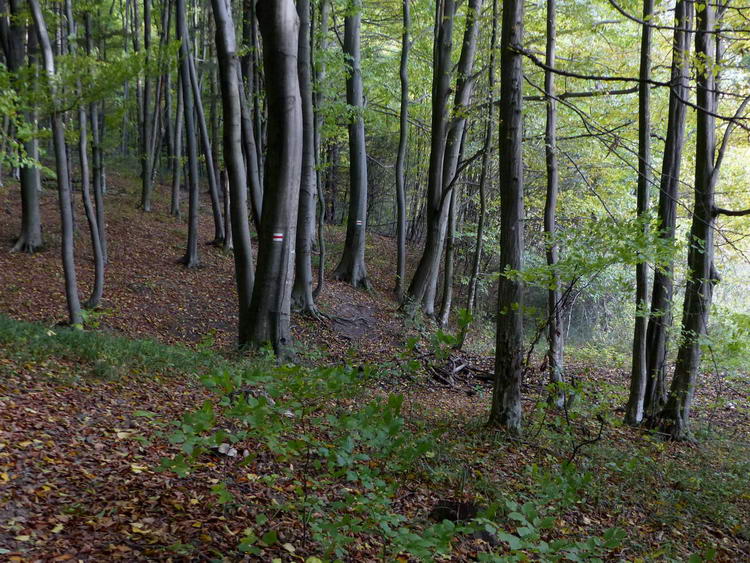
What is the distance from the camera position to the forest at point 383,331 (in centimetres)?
329

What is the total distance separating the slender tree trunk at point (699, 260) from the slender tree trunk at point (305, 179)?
6499 mm

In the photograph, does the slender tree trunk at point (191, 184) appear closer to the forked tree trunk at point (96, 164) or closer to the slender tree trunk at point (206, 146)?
the slender tree trunk at point (206, 146)

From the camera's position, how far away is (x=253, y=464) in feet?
14.3

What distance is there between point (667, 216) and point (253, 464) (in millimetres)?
6956

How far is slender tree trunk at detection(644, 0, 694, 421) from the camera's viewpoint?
25.2 feet

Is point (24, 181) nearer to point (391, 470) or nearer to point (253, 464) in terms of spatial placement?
point (253, 464)

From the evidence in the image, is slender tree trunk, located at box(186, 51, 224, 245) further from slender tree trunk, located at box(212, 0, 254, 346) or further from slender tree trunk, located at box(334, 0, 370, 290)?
slender tree trunk, located at box(212, 0, 254, 346)

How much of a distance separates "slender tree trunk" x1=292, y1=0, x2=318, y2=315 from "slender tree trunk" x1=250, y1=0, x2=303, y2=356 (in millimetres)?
2669

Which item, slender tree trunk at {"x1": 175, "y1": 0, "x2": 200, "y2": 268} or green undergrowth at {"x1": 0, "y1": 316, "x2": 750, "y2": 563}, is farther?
slender tree trunk at {"x1": 175, "y1": 0, "x2": 200, "y2": 268}

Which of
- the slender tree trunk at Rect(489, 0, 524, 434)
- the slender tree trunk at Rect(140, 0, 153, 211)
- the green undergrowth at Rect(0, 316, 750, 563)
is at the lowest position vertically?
the green undergrowth at Rect(0, 316, 750, 563)

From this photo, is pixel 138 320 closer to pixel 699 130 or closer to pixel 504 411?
pixel 504 411

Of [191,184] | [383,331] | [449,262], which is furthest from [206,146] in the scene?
[449,262]

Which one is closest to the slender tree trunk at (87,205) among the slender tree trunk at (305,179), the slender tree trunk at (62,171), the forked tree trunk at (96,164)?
the forked tree trunk at (96,164)

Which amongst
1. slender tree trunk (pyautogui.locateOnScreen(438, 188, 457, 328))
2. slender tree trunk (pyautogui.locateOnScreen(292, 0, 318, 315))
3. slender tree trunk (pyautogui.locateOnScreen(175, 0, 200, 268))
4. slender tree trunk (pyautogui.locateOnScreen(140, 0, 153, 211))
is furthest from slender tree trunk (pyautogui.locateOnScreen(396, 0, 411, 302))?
slender tree trunk (pyautogui.locateOnScreen(140, 0, 153, 211))
